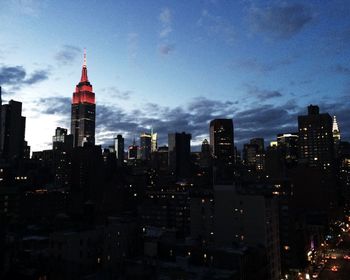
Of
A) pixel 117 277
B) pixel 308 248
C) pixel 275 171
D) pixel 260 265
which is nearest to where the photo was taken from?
pixel 117 277

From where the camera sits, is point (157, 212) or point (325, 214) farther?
point (325, 214)

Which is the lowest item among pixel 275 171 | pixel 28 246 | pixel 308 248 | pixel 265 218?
pixel 308 248

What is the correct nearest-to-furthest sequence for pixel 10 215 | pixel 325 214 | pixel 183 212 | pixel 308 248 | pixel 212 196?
1. pixel 212 196
2. pixel 308 248
3. pixel 10 215
4. pixel 183 212
5. pixel 325 214

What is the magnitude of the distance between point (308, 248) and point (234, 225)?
145 ft

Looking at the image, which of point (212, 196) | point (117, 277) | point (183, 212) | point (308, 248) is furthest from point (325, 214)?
point (117, 277)

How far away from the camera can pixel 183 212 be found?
112m

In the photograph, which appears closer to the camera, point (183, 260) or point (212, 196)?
point (183, 260)

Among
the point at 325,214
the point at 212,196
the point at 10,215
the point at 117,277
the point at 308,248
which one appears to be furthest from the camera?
the point at 325,214

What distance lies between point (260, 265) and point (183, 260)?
47.8ft

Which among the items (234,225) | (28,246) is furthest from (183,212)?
(28,246)

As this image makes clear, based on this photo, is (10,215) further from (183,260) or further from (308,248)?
(308,248)

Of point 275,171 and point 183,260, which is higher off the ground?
point 275,171

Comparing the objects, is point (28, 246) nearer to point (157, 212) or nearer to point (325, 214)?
point (157, 212)

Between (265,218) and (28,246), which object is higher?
(265,218)
